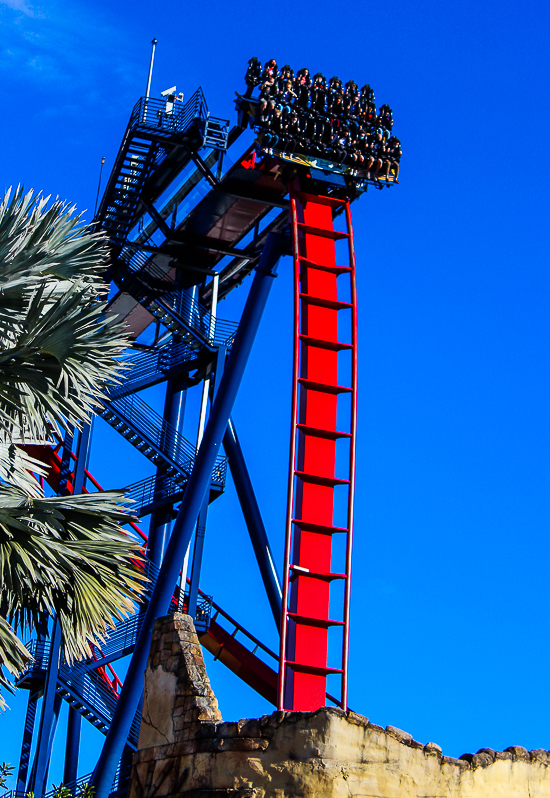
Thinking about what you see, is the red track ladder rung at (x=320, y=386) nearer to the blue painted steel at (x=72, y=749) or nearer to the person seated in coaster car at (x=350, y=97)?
the person seated in coaster car at (x=350, y=97)

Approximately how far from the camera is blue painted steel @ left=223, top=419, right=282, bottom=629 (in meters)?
27.2

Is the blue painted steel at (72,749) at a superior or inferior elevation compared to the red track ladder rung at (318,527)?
inferior

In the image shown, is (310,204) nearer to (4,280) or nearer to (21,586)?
(4,280)

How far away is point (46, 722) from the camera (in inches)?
939

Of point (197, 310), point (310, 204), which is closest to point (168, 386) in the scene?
point (197, 310)

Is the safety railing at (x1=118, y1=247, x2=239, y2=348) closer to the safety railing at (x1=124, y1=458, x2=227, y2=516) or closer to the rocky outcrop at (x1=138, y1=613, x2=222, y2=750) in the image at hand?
A: the safety railing at (x1=124, y1=458, x2=227, y2=516)

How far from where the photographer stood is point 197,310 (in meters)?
26.9

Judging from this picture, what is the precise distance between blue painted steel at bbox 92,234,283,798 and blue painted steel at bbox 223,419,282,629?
301 cm

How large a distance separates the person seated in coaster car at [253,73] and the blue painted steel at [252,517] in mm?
8187

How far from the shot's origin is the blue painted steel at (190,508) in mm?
22312

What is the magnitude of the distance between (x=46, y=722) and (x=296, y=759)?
49.9 ft

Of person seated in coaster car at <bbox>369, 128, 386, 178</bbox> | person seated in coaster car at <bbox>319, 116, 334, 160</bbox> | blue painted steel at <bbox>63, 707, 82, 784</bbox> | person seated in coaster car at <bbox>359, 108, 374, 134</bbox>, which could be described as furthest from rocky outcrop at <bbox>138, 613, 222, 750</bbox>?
blue painted steel at <bbox>63, 707, 82, 784</bbox>

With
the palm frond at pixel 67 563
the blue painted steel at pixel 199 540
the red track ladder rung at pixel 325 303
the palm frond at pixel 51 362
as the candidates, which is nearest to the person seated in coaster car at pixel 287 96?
the red track ladder rung at pixel 325 303

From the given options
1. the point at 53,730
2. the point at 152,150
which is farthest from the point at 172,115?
the point at 53,730
